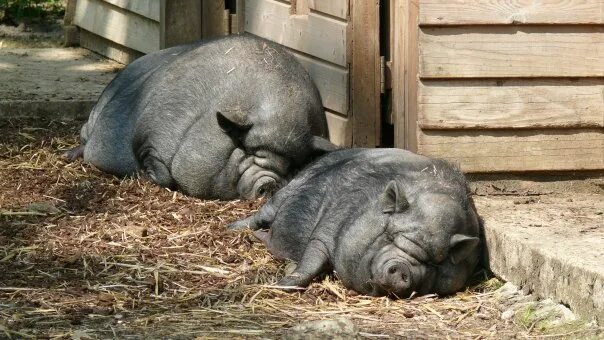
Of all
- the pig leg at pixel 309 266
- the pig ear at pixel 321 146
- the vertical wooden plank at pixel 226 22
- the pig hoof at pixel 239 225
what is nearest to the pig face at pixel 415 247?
the pig leg at pixel 309 266

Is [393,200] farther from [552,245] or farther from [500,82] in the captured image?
[500,82]

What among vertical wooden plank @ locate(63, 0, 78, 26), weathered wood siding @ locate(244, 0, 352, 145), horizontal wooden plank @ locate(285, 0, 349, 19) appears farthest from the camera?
vertical wooden plank @ locate(63, 0, 78, 26)

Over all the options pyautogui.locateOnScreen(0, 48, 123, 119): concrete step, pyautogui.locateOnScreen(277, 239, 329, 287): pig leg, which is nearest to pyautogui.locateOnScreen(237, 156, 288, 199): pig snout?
pyautogui.locateOnScreen(277, 239, 329, 287): pig leg

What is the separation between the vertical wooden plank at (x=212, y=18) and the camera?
29.2 ft

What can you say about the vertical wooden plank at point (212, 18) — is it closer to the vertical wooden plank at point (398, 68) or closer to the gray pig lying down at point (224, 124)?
the gray pig lying down at point (224, 124)

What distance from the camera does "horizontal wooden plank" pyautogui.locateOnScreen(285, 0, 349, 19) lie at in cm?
707

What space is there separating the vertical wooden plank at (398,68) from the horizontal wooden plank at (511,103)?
0.36 meters

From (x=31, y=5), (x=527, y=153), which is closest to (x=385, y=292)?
(x=527, y=153)

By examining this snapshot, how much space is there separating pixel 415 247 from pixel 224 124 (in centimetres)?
191

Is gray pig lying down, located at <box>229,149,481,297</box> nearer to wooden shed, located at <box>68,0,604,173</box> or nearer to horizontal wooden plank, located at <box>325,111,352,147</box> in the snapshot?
wooden shed, located at <box>68,0,604,173</box>

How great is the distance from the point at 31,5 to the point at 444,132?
24.7 feet

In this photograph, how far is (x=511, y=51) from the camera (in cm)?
621

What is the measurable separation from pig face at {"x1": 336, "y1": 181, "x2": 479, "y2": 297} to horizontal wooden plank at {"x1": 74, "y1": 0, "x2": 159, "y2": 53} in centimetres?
457

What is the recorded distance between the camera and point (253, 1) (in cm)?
811
